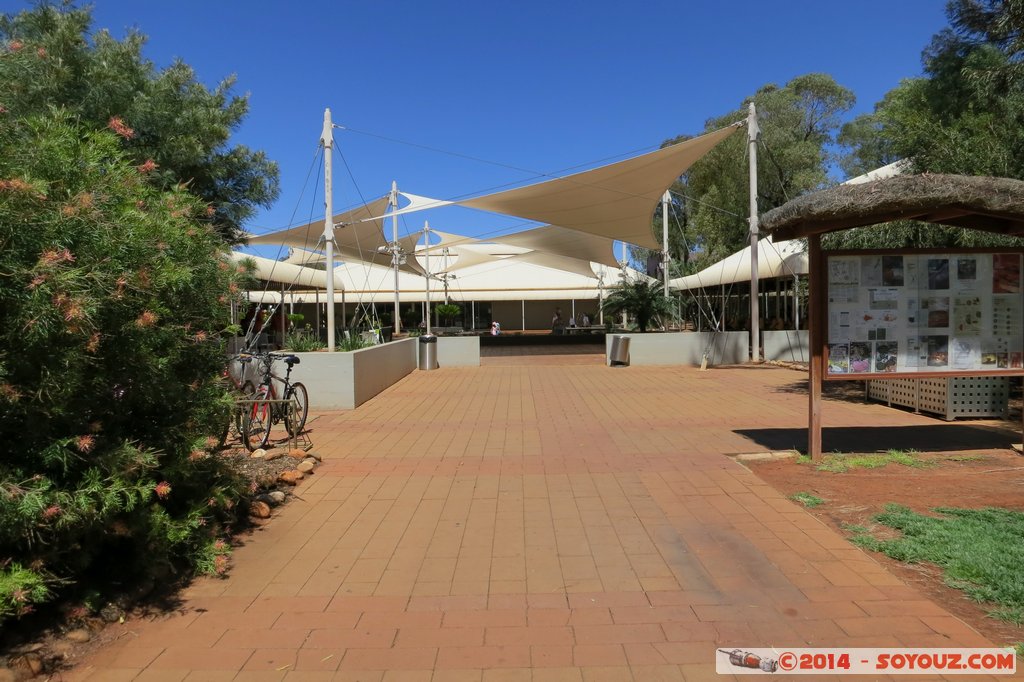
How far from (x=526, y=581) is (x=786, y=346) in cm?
1669

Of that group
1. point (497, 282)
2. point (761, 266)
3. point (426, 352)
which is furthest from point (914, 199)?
point (497, 282)

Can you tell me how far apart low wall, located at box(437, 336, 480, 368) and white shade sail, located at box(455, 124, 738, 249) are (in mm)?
3901

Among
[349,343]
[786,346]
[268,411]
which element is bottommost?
[268,411]

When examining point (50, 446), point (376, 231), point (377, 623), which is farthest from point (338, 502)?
point (376, 231)

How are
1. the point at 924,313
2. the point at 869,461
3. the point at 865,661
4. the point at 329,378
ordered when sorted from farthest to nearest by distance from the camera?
the point at 329,378 → the point at 924,313 → the point at 869,461 → the point at 865,661

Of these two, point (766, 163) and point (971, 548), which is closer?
point (971, 548)

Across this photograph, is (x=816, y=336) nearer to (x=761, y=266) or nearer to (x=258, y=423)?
(x=258, y=423)

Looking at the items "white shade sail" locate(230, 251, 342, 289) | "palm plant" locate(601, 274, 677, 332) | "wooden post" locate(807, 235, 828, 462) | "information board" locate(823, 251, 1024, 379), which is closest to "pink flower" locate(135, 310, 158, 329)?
"wooden post" locate(807, 235, 828, 462)

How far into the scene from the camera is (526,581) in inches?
163

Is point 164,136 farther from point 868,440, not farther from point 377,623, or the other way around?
point 868,440

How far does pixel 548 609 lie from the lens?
376 centimetres

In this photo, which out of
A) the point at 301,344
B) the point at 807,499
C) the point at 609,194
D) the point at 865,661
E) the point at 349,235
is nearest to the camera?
the point at 865,661

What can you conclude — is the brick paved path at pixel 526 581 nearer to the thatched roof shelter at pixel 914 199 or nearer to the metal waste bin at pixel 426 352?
the thatched roof shelter at pixel 914 199

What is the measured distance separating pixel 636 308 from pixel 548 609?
19.5 meters
